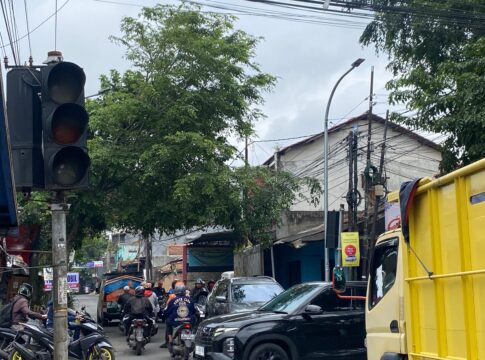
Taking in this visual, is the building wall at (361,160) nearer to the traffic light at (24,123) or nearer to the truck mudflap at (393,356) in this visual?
the truck mudflap at (393,356)

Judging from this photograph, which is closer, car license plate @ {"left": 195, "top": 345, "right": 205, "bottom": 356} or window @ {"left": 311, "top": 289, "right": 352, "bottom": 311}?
window @ {"left": 311, "top": 289, "right": 352, "bottom": 311}

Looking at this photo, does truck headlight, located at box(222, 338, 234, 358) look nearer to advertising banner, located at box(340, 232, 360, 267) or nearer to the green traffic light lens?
the green traffic light lens

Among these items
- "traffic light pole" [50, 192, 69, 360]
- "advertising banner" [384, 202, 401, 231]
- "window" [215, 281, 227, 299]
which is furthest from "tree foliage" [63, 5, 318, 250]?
"traffic light pole" [50, 192, 69, 360]

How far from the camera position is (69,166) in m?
6.02

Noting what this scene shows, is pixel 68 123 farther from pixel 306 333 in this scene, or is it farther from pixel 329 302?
pixel 329 302

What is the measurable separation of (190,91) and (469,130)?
11.4 m

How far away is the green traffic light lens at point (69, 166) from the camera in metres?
5.95

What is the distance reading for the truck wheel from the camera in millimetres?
12102

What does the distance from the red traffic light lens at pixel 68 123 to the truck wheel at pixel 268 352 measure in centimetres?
702

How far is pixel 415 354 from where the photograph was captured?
20.3ft

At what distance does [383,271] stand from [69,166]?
3467 millimetres

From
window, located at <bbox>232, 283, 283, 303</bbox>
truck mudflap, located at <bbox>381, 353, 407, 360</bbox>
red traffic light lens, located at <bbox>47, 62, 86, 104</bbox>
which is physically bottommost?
truck mudflap, located at <bbox>381, 353, 407, 360</bbox>

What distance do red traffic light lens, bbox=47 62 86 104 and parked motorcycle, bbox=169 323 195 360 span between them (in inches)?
424

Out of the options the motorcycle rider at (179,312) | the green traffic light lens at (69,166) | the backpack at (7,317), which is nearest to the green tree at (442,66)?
the motorcycle rider at (179,312)
